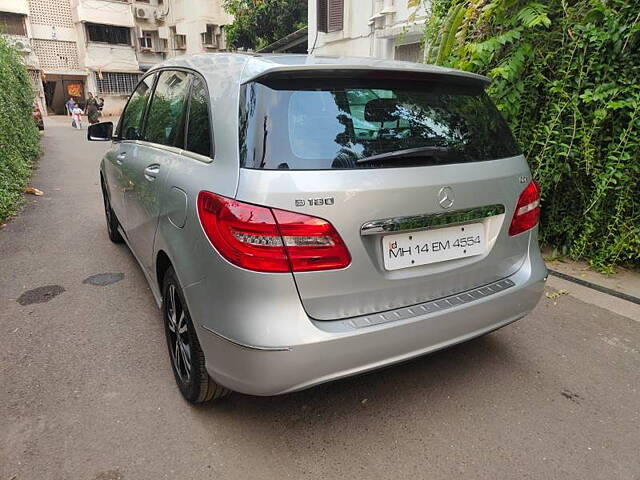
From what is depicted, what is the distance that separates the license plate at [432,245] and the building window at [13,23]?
1365 inches

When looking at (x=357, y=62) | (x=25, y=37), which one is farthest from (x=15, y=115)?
(x=25, y=37)

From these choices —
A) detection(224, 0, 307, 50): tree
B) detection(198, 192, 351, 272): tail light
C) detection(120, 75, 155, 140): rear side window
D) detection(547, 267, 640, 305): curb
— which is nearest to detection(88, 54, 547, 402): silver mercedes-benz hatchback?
detection(198, 192, 351, 272): tail light

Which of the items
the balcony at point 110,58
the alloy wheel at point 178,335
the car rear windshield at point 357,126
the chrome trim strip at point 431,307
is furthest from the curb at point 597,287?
the balcony at point 110,58

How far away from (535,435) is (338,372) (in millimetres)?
1094

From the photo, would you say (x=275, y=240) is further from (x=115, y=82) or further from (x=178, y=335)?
(x=115, y=82)

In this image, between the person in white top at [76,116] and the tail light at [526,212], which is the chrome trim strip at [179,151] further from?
the person in white top at [76,116]

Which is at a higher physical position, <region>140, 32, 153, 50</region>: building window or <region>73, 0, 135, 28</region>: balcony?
<region>73, 0, 135, 28</region>: balcony

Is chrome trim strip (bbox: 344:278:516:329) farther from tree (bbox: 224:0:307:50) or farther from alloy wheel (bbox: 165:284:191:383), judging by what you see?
tree (bbox: 224:0:307:50)

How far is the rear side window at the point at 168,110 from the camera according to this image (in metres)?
2.54

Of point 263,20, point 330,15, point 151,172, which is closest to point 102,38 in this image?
point 263,20

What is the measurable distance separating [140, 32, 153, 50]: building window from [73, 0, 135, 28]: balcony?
1.24 m

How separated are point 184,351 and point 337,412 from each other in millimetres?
863

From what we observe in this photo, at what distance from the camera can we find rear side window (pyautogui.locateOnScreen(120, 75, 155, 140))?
11.2 ft

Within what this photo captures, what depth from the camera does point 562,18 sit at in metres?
Result: 3.79
